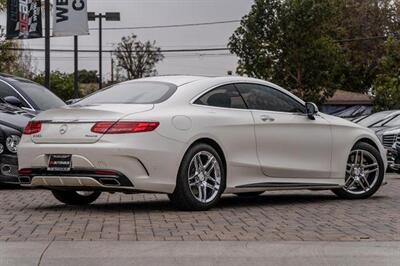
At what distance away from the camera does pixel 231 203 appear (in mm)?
9391

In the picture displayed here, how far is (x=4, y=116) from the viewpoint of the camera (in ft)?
37.0

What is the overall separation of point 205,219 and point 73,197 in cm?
204

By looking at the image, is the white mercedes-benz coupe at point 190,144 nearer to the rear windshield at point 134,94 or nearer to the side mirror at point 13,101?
the rear windshield at point 134,94

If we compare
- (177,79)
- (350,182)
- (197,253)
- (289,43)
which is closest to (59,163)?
(177,79)

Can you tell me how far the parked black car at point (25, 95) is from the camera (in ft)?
39.8

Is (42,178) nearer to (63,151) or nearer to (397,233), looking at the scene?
(63,151)

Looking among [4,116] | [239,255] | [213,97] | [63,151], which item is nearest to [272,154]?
[213,97]

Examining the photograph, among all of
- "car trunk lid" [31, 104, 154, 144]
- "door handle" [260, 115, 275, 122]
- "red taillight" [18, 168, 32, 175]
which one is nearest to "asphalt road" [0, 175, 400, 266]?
"red taillight" [18, 168, 32, 175]

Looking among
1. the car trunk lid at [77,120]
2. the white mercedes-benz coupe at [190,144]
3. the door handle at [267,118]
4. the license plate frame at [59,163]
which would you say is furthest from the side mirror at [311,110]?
the license plate frame at [59,163]

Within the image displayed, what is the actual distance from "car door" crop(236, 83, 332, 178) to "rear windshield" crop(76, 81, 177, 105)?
1010 millimetres

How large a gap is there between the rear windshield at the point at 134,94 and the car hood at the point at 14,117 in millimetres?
2540

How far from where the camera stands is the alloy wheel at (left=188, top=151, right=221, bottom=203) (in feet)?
27.0

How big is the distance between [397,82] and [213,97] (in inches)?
931

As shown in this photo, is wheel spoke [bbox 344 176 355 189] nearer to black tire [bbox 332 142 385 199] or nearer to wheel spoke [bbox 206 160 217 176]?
black tire [bbox 332 142 385 199]
